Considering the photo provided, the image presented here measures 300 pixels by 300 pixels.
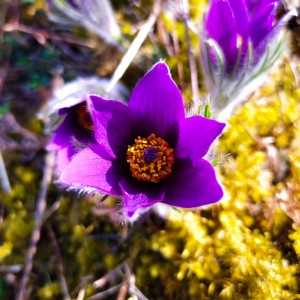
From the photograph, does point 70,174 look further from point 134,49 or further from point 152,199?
point 134,49

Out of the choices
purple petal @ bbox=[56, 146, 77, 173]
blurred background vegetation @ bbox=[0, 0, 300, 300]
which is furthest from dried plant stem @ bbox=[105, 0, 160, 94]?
purple petal @ bbox=[56, 146, 77, 173]

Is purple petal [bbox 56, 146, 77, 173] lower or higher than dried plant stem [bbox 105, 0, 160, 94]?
lower

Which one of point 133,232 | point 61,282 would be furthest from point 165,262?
point 61,282

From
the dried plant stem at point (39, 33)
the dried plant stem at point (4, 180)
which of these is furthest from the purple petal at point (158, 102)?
the dried plant stem at point (39, 33)

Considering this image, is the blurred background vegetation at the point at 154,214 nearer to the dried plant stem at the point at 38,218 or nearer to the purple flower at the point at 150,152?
the dried plant stem at the point at 38,218

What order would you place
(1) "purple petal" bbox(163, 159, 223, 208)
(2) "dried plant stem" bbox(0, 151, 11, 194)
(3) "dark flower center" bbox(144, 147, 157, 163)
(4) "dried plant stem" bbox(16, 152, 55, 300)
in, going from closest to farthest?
(1) "purple petal" bbox(163, 159, 223, 208), (3) "dark flower center" bbox(144, 147, 157, 163), (4) "dried plant stem" bbox(16, 152, 55, 300), (2) "dried plant stem" bbox(0, 151, 11, 194)

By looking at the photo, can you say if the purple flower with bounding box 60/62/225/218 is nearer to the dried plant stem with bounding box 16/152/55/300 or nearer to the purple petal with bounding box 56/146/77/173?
the purple petal with bounding box 56/146/77/173
